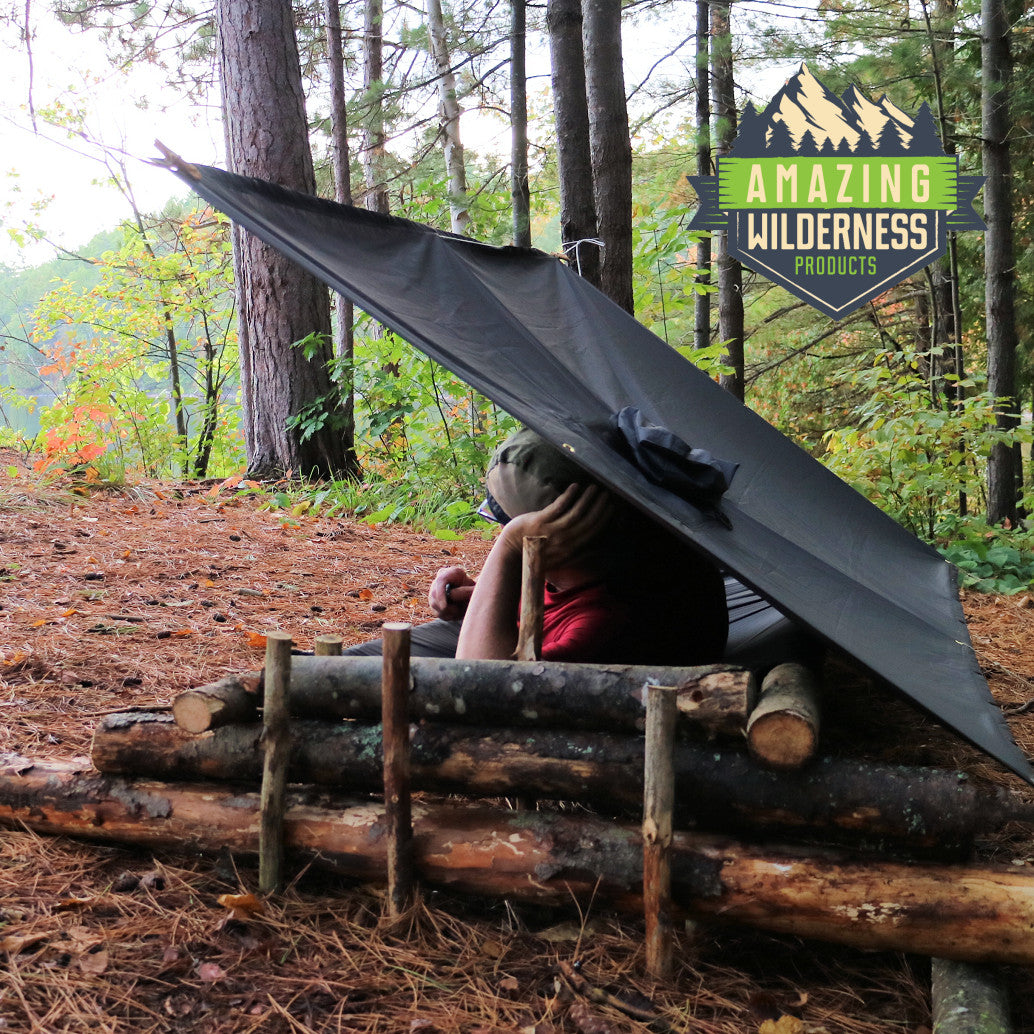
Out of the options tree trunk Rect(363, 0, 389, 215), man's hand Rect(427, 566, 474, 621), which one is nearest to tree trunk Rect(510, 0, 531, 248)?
tree trunk Rect(363, 0, 389, 215)

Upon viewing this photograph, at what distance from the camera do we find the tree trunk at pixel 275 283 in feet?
17.2

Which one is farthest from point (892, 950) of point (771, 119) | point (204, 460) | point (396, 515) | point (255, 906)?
point (204, 460)

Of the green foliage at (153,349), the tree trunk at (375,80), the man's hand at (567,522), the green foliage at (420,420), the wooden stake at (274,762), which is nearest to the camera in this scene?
the wooden stake at (274,762)

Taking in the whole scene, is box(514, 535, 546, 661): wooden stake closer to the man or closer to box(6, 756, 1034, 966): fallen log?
the man

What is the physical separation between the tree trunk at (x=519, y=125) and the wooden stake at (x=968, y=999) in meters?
4.64

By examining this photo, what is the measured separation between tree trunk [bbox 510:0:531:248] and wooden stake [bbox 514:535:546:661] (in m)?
3.99

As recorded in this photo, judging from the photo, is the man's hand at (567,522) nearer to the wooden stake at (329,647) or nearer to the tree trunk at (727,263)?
the wooden stake at (329,647)

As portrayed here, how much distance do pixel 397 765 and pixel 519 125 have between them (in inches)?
212

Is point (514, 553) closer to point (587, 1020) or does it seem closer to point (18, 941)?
point (587, 1020)

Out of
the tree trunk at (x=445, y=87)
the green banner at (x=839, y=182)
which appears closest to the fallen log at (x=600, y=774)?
the green banner at (x=839, y=182)

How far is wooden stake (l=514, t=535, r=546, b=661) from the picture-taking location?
1619mm

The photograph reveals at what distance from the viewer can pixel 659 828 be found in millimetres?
1277

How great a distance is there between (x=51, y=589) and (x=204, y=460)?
15.8ft

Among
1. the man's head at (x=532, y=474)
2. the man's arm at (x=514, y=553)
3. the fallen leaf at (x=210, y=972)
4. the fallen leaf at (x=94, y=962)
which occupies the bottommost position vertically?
the fallen leaf at (x=210, y=972)
